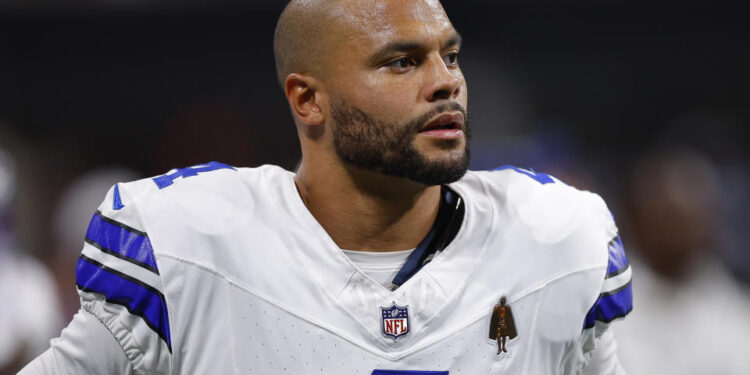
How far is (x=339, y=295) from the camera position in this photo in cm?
159

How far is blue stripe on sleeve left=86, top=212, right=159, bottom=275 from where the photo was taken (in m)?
1.53

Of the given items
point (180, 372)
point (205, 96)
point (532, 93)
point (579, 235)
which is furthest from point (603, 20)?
point (180, 372)

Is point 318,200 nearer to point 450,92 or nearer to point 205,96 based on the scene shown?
point 450,92

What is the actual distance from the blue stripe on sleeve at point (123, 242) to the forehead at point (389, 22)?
508 mm

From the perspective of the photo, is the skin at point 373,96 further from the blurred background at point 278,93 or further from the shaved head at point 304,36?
the blurred background at point 278,93

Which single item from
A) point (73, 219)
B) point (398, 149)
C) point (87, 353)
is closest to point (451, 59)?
point (398, 149)

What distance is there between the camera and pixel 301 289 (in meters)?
1.58

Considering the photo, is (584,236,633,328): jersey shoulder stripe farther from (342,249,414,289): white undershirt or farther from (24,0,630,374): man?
(342,249,414,289): white undershirt

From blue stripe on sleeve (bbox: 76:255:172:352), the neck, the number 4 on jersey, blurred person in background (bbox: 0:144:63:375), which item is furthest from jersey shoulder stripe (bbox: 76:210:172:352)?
blurred person in background (bbox: 0:144:63:375)

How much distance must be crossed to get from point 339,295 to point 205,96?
12.5 ft

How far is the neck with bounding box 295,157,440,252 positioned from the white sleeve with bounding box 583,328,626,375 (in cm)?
41

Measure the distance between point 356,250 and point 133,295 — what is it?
0.41 meters

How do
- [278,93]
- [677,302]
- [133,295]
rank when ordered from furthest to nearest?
1. [278,93]
2. [677,302]
3. [133,295]

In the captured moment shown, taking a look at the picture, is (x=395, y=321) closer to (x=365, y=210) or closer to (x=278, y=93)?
(x=365, y=210)
